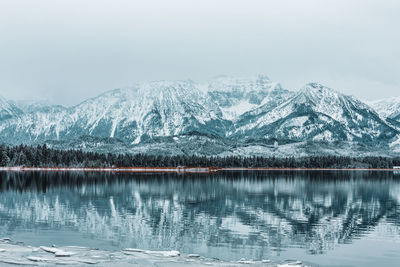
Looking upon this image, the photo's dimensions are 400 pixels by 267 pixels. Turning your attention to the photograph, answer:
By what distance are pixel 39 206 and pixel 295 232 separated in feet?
140

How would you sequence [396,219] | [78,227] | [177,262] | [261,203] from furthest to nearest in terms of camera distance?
[261,203] → [396,219] → [78,227] → [177,262]

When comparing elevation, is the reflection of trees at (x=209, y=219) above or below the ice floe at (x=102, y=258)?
below

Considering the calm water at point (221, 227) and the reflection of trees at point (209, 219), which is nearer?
the calm water at point (221, 227)

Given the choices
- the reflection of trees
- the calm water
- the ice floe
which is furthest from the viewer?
the reflection of trees

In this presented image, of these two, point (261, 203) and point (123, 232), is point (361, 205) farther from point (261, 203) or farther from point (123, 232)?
point (123, 232)

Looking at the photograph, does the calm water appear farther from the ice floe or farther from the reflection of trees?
the ice floe

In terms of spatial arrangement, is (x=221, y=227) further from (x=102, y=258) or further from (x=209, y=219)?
(x=102, y=258)

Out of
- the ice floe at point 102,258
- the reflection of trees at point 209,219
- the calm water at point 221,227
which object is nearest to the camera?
the ice floe at point 102,258

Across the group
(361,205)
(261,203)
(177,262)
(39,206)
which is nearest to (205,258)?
(177,262)

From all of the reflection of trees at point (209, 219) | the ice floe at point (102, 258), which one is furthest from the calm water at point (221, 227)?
the ice floe at point (102, 258)

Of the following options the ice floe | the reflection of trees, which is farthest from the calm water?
the ice floe

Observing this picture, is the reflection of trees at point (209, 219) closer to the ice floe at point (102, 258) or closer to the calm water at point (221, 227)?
the calm water at point (221, 227)

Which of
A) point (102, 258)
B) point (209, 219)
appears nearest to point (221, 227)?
point (209, 219)

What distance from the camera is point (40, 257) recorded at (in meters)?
39.5
